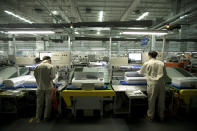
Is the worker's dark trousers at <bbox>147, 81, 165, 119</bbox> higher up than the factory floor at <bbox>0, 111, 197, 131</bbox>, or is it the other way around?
the worker's dark trousers at <bbox>147, 81, 165, 119</bbox>

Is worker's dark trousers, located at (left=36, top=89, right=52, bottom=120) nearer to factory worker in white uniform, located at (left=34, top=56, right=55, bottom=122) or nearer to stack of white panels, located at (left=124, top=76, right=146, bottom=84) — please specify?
factory worker in white uniform, located at (left=34, top=56, right=55, bottom=122)

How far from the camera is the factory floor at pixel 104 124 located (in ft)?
8.16

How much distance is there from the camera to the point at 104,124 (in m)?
2.63

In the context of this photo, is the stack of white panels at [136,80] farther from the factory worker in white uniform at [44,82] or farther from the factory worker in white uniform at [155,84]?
the factory worker in white uniform at [44,82]

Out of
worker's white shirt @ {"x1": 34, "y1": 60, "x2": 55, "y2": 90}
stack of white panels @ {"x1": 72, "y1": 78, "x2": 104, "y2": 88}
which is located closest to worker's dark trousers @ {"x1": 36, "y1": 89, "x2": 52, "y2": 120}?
worker's white shirt @ {"x1": 34, "y1": 60, "x2": 55, "y2": 90}

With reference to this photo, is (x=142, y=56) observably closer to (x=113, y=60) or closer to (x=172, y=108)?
(x=113, y=60)

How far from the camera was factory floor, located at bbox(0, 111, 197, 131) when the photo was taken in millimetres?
2488

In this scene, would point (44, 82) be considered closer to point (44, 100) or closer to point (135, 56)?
point (44, 100)

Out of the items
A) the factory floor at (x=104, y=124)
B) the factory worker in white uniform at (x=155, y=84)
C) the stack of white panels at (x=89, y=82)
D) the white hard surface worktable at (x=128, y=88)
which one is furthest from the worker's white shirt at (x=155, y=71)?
the stack of white panels at (x=89, y=82)

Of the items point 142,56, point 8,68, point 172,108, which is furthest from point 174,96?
point 8,68

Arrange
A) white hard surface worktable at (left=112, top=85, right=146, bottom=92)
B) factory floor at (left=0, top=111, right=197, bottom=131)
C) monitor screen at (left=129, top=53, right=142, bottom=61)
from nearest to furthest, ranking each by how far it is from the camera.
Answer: factory floor at (left=0, top=111, right=197, bottom=131)
white hard surface worktable at (left=112, top=85, right=146, bottom=92)
monitor screen at (left=129, top=53, right=142, bottom=61)

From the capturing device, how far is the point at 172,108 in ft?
10.0

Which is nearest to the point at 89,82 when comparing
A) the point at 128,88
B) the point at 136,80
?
the point at 128,88

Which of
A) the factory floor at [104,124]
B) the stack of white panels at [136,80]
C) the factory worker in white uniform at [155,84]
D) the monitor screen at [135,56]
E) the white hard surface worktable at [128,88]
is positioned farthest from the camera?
the monitor screen at [135,56]
